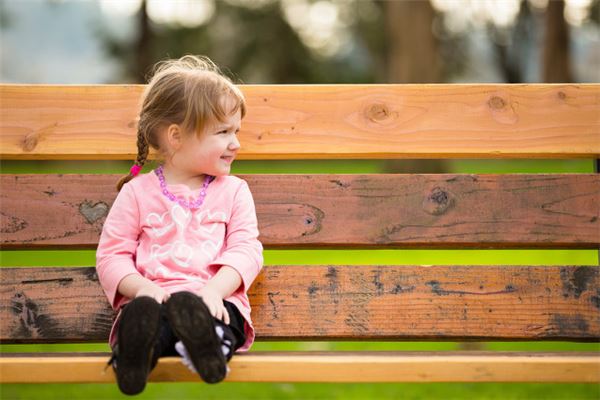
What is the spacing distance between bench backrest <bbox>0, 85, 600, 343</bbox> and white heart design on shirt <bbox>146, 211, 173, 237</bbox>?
14.6 inches

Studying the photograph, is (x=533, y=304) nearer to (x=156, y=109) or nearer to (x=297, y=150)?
(x=297, y=150)

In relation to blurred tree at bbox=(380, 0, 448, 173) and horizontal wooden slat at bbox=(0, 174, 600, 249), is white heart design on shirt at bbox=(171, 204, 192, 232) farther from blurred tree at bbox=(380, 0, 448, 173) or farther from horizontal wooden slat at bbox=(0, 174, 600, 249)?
blurred tree at bbox=(380, 0, 448, 173)

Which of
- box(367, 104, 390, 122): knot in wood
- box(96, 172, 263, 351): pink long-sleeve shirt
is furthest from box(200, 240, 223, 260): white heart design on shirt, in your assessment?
box(367, 104, 390, 122): knot in wood

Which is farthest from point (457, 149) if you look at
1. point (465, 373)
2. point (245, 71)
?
point (245, 71)

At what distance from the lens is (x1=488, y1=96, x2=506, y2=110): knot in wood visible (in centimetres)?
275

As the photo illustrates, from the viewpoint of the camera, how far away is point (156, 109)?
252 centimetres

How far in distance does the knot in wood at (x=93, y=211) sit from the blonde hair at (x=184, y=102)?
30 centimetres

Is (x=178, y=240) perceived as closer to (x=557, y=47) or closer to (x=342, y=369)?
(x=342, y=369)

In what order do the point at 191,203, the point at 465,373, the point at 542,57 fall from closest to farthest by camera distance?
1. the point at 465,373
2. the point at 191,203
3. the point at 542,57

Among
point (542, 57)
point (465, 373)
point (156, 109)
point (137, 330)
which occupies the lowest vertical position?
point (465, 373)

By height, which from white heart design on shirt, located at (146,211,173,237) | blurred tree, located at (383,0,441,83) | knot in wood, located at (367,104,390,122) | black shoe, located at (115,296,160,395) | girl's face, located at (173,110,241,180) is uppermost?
blurred tree, located at (383,0,441,83)

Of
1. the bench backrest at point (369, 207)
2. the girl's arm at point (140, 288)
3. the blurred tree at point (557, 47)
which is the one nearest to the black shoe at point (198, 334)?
the girl's arm at point (140, 288)

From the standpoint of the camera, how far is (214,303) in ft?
7.38

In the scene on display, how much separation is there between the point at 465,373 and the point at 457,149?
0.89 meters
